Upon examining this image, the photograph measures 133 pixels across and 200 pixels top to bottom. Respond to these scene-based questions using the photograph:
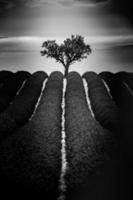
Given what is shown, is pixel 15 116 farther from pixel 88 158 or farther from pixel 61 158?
pixel 88 158

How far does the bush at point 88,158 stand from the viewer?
9391 millimetres

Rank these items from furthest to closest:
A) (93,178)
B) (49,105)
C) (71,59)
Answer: (71,59) < (49,105) < (93,178)

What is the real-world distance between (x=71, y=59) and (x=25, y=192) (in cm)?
3782

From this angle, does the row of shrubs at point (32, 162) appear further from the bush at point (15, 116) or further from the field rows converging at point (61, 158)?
the bush at point (15, 116)

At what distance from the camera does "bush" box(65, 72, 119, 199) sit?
30.8 feet

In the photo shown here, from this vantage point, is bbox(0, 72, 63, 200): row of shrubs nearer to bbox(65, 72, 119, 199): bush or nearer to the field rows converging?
the field rows converging

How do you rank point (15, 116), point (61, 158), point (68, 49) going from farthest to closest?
1. point (68, 49)
2. point (15, 116)
3. point (61, 158)

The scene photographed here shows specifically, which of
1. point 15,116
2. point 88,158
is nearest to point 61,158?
point 88,158

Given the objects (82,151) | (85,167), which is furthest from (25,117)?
(85,167)

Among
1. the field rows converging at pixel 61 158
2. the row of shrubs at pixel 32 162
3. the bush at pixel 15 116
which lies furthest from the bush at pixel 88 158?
the bush at pixel 15 116

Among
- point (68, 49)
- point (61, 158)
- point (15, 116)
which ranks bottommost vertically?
point (61, 158)

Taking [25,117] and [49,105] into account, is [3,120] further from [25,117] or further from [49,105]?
[49,105]

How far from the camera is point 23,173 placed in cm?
962

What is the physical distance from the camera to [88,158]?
11398 mm
